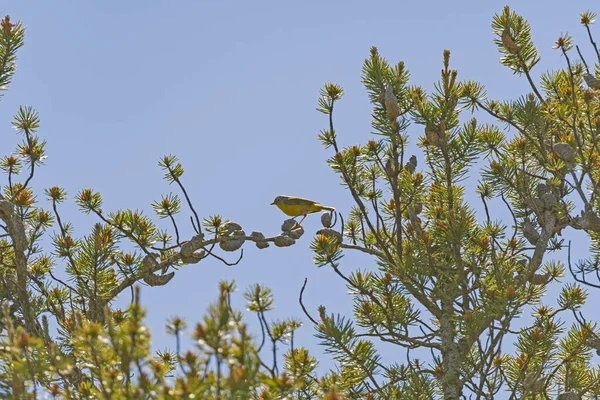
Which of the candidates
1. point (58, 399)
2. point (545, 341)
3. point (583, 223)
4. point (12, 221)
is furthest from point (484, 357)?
point (12, 221)

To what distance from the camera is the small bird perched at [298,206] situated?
4227 millimetres

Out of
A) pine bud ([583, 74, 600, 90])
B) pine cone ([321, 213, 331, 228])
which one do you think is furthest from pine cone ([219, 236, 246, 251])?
pine bud ([583, 74, 600, 90])

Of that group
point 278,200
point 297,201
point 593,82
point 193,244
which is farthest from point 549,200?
point 193,244

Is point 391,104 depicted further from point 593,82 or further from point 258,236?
point 593,82

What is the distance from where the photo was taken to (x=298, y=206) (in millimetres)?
4258

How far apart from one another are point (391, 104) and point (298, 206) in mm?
885

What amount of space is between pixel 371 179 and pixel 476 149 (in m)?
0.55

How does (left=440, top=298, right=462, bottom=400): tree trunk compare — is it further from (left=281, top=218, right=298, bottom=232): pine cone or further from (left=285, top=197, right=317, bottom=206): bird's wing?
(left=285, top=197, right=317, bottom=206): bird's wing

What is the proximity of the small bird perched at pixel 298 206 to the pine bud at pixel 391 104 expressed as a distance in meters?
0.74

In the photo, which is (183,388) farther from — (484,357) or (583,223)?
(583,223)

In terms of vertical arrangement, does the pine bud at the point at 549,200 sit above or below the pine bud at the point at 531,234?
above

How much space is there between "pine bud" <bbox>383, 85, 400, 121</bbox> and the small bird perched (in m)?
0.74

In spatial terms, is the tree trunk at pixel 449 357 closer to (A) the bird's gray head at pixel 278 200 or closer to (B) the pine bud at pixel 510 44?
(A) the bird's gray head at pixel 278 200

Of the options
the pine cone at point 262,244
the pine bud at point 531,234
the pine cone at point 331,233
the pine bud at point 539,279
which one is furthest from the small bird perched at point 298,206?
the pine bud at point 539,279
